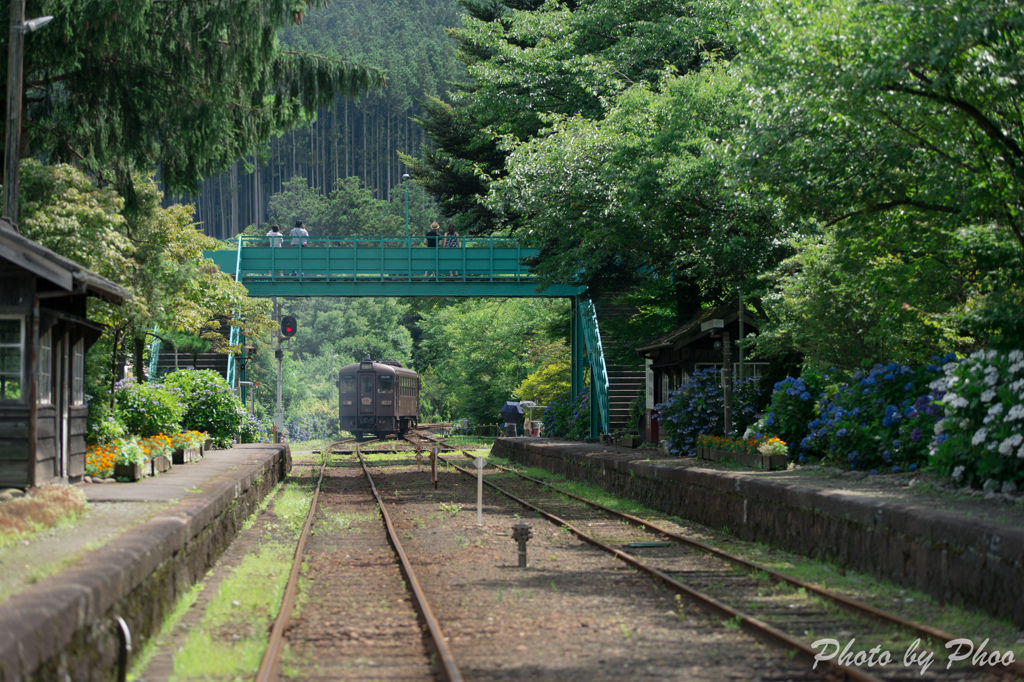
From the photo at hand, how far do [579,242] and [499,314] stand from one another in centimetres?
2614

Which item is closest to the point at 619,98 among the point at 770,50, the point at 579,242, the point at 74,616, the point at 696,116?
the point at 696,116

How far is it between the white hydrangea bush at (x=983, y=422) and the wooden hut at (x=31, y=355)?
9.45 metres

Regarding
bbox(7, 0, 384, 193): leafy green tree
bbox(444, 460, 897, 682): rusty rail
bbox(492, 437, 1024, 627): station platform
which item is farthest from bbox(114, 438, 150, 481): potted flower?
bbox(492, 437, 1024, 627): station platform

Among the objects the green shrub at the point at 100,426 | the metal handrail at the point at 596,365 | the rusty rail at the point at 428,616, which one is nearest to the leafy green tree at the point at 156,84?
the green shrub at the point at 100,426

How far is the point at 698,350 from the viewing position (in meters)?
23.5

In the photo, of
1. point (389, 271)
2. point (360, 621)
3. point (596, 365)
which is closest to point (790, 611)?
point (360, 621)

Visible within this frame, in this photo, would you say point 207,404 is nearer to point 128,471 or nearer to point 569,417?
point 128,471

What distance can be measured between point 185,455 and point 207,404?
19.6 ft

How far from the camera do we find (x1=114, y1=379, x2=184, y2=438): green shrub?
16972 mm

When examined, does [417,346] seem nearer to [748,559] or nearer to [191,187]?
[191,187]

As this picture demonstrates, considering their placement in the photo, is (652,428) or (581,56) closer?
(581,56)

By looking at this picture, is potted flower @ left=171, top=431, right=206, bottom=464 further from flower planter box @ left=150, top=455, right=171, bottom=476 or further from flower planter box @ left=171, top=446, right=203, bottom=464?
flower planter box @ left=150, top=455, right=171, bottom=476

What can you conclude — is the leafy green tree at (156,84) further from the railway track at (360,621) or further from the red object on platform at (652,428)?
the red object on platform at (652,428)

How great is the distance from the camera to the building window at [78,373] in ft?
42.6
